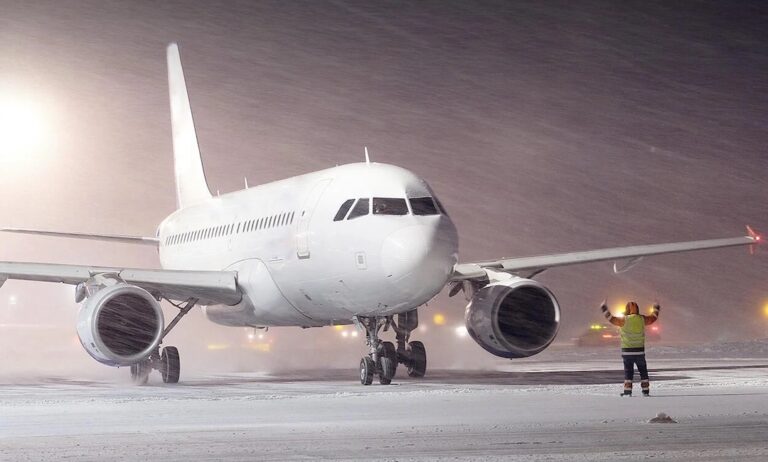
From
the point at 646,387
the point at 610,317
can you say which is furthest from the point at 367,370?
the point at 646,387

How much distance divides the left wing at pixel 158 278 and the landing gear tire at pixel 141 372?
1502 mm

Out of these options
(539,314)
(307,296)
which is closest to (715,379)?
(539,314)

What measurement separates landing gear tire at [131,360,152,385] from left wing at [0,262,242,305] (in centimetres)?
150

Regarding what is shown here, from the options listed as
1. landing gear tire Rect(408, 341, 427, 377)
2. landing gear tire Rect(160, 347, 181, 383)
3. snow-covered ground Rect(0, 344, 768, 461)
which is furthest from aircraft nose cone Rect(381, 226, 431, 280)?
landing gear tire Rect(160, 347, 181, 383)

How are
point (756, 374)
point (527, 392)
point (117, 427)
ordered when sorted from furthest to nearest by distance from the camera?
point (756, 374), point (527, 392), point (117, 427)

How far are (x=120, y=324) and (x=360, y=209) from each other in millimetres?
5281

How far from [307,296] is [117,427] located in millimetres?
10148

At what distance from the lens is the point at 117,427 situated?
1230cm

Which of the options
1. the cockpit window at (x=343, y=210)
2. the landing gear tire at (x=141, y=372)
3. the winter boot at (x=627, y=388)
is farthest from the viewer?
the landing gear tire at (x=141, y=372)

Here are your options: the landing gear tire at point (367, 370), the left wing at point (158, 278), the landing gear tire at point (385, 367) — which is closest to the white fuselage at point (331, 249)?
the left wing at point (158, 278)

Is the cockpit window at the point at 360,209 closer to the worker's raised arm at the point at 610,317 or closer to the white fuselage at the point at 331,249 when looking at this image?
the white fuselage at the point at 331,249

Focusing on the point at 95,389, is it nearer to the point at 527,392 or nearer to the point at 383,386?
the point at 383,386

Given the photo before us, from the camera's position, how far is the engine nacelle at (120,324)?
2116 centimetres

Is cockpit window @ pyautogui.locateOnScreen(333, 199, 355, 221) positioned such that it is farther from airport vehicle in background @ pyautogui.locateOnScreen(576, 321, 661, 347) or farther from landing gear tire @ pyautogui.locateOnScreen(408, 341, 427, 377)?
airport vehicle in background @ pyautogui.locateOnScreen(576, 321, 661, 347)
